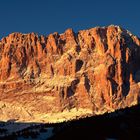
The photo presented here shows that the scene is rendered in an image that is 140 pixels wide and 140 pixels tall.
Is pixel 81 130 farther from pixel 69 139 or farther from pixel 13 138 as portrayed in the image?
pixel 13 138

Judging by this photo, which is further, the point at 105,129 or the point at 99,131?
the point at 105,129

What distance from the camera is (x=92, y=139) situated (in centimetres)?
3675

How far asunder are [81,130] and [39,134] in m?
3.27

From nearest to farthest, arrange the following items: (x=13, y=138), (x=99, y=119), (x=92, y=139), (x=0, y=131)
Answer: (x=92, y=139), (x=13, y=138), (x=99, y=119), (x=0, y=131)

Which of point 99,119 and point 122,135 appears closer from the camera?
point 122,135

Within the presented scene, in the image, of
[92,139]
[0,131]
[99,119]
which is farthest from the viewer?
[0,131]

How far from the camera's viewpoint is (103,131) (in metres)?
38.7

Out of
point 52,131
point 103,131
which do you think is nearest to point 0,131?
point 52,131

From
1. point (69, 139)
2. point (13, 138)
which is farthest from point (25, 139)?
point (69, 139)

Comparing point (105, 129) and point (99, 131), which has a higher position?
point (105, 129)

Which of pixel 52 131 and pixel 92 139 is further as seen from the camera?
pixel 52 131

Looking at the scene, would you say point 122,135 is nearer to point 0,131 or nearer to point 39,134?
point 39,134

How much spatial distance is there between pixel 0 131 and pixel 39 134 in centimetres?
2053

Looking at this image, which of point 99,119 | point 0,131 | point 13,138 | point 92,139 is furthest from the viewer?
point 0,131
